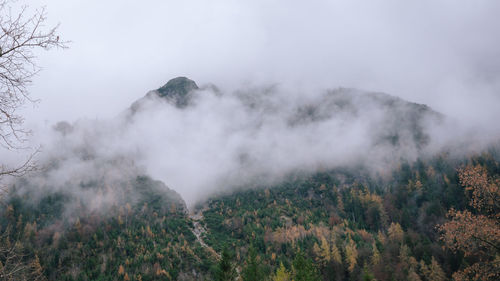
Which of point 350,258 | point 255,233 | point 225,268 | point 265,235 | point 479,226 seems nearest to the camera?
point 479,226

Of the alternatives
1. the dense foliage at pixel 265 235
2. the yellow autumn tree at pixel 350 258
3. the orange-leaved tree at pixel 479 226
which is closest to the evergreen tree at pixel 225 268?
the orange-leaved tree at pixel 479 226

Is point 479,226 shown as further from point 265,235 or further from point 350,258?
point 265,235

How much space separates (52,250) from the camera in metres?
140

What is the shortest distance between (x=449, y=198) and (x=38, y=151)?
562 feet

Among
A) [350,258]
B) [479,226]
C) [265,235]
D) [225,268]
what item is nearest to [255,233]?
[265,235]

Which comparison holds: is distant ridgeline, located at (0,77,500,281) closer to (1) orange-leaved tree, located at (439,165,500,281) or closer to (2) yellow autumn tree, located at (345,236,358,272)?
(2) yellow autumn tree, located at (345,236,358,272)

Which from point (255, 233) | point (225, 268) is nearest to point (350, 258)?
point (225, 268)

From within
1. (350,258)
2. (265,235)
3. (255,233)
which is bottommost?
(255,233)

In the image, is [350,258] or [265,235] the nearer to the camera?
[350,258]

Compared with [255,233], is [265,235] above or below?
above

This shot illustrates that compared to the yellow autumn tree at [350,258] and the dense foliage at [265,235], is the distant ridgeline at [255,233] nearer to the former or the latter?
the yellow autumn tree at [350,258]

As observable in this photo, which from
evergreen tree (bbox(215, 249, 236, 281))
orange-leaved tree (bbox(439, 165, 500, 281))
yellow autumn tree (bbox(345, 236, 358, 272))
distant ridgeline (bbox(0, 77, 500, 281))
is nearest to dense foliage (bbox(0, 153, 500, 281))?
yellow autumn tree (bbox(345, 236, 358, 272))

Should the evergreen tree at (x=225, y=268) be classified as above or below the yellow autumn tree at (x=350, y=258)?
above

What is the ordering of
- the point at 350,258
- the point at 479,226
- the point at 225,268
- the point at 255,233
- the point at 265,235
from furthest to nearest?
the point at 255,233
the point at 265,235
the point at 350,258
the point at 225,268
the point at 479,226
